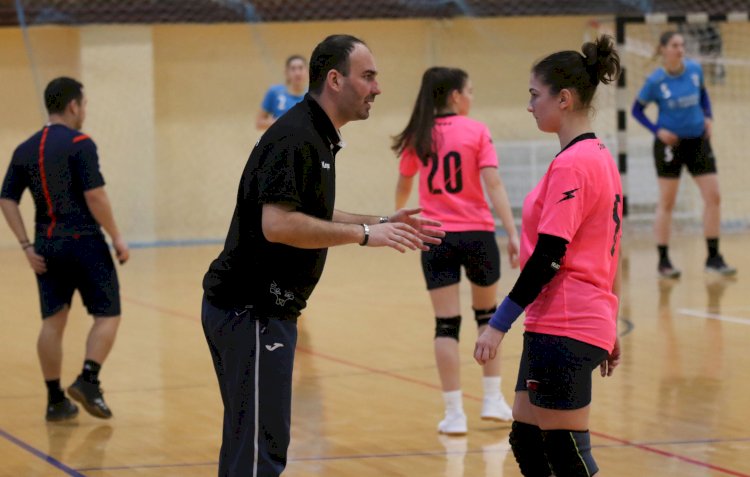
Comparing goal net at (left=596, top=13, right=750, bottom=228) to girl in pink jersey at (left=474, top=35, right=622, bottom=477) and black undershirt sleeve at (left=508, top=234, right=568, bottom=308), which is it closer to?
girl in pink jersey at (left=474, top=35, right=622, bottom=477)

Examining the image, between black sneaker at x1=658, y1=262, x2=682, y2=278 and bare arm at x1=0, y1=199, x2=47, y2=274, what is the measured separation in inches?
270

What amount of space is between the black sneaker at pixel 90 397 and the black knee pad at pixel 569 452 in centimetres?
327

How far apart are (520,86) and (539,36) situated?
0.75 m

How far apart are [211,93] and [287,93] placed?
587cm

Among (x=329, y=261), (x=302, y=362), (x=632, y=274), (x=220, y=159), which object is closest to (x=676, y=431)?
(x=302, y=362)

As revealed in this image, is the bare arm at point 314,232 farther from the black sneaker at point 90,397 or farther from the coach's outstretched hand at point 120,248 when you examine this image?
the coach's outstretched hand at point 120,248

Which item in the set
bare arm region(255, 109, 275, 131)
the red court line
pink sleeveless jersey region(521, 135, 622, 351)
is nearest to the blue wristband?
pink sleeveless jersey region(521, 135, 622, 351)

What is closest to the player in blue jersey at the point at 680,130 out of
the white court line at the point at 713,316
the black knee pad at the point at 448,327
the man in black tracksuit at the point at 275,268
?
the white court line at the point at 713,316

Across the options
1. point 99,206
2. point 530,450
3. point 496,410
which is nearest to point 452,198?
point 496,410

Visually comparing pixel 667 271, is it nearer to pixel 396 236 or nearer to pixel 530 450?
pixel 530 450

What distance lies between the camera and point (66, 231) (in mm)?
6516

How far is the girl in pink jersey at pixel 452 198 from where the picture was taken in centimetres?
617

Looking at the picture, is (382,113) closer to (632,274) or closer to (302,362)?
(632,274)

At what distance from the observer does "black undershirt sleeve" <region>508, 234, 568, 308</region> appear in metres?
3.72
